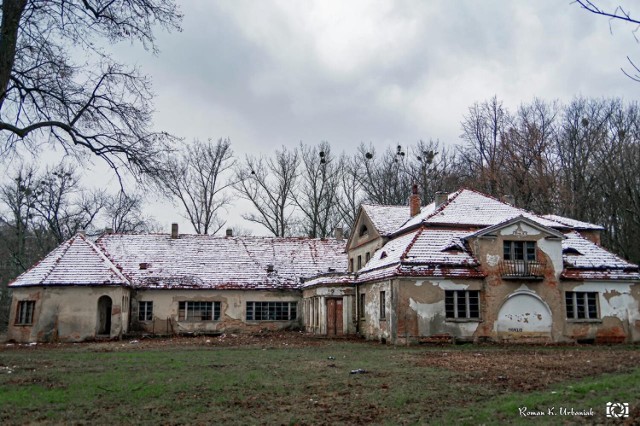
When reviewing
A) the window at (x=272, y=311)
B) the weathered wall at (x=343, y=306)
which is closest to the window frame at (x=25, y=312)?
the window at (x=272, y=311)

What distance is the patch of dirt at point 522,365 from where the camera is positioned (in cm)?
1281

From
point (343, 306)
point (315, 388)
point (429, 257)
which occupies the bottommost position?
point (315, 388)

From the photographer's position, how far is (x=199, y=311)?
34375 mm

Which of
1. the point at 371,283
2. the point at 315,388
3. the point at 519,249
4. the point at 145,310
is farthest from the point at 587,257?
the point at 145,310

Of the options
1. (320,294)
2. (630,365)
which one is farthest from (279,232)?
(630,365)

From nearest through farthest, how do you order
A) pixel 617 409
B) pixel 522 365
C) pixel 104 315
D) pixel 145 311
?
pixel 617 409 < pixel 522 365 < pixel 104 315 < pixel 145 311

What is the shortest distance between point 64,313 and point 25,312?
2147mm

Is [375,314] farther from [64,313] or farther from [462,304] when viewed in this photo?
[64,313]

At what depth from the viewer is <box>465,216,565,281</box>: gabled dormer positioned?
25484 mm

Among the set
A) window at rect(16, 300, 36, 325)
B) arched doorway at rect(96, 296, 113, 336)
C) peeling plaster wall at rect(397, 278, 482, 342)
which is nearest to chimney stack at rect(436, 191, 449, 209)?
peeling plaster wall at rect(397, 278, 482, 342)

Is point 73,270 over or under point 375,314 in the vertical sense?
over

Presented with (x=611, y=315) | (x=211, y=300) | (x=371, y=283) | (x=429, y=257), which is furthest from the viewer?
(x=211, y=300)

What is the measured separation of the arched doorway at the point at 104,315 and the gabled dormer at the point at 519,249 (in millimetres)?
19837

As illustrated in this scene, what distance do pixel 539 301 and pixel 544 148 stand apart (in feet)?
63.4
